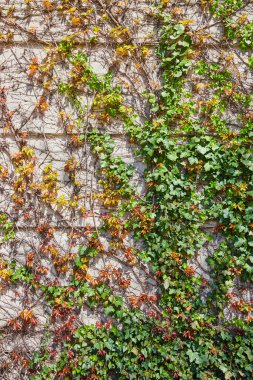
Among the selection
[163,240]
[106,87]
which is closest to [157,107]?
[106,87]

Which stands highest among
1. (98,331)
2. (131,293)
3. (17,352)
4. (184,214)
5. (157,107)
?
(157,107)

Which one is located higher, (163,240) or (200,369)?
(163,240)

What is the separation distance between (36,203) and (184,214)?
4.89 feet

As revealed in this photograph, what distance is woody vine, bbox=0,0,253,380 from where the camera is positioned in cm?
354

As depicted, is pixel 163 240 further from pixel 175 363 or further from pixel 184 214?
pixel 175 363

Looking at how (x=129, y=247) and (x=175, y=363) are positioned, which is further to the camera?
(x=129, y=247)

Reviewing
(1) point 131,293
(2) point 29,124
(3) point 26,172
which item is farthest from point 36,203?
(1) point 131,293

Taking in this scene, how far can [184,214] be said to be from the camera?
3590 millimetres

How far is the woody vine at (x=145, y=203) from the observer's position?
3.54m

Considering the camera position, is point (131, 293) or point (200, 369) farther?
point (131, 293)

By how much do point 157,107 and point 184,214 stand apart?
1.08 meters

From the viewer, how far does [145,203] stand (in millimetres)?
3684

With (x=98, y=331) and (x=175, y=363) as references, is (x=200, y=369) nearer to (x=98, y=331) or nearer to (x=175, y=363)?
(x=175, y=363)

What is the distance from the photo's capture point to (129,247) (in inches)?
146
